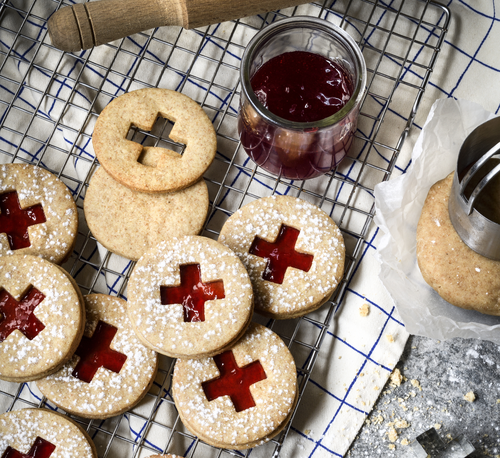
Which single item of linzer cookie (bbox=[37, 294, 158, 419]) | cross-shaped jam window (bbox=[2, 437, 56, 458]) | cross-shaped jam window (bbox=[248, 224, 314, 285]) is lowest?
cross-shaped jam window (bbox=[2, 437, 56, 458])

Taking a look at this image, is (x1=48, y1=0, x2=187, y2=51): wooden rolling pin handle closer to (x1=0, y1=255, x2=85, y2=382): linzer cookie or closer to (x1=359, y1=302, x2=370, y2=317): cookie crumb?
(x1=0, y1=255, x2=85, y2=382): linzer cookie

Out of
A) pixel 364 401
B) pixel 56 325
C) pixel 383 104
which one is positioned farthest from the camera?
pixel 383 104

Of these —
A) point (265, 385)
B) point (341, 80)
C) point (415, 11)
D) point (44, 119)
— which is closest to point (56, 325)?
point (265, 385)

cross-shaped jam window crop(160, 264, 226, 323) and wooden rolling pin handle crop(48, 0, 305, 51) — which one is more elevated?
wooden rolling pin handle crop(48, 0, 305, 51)

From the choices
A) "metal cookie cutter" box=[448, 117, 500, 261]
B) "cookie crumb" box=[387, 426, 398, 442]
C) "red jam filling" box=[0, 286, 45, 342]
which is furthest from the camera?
"cookie crumb" box=[387, 426, 398, 442]

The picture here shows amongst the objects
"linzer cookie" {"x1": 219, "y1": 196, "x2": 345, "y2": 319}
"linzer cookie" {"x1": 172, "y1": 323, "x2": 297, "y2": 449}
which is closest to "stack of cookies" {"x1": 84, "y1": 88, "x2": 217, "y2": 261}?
"linzer cookie" {"x1": 219, "y1": 196, "x2": 345, "y2": 319}

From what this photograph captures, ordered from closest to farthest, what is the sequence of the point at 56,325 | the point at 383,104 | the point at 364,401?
the point at 56,325
the point at 364,401
the point at 383,104

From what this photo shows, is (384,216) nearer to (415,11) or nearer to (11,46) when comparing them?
(415,11)

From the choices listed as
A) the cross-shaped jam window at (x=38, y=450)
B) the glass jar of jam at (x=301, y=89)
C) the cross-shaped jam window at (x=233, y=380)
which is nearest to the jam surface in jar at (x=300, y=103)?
the glass jar of jam at (x=301, y=89)
